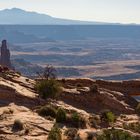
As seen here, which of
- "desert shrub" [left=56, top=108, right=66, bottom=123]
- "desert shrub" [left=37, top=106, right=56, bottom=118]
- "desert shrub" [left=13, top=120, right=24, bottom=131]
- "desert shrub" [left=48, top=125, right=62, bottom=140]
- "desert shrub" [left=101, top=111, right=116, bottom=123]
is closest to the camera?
"desert shrub" [left=48, top=125, right=62, bottom=140]

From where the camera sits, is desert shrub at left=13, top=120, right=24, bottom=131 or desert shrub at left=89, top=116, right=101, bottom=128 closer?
desert shrub at left=13, top=120, right=24, bottom=131

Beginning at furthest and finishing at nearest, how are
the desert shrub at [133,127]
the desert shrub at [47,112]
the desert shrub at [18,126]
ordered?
the desert shrub at [47,112]
the desert shrub at [133,127]
the desert shrub at [18,126]

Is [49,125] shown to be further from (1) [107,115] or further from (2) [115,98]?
(2) [115,98]

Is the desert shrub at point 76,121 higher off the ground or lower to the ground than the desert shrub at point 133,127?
higher

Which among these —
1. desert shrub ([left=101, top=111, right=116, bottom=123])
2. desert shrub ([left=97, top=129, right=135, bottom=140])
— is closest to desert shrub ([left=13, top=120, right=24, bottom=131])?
desert shrub ([left=97, top=129, right=135, bottom=140])

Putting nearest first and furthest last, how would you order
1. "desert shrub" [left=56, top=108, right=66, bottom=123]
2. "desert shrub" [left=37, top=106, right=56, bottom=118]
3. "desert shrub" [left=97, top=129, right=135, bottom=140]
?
"desert shrub" [left=97, top=129, right=135, bottom=140], "desert shrub" [left=56, top=108, right=66, bottom=123], "desert shrub" [left=37, top=106, right=56, bottom=118]

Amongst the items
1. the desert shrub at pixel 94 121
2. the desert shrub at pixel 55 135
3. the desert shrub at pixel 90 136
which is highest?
the desert shrub at pixel 55 135

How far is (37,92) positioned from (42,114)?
34.1 feet

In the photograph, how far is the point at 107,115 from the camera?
40.4 meters

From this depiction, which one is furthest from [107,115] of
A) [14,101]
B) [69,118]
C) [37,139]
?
[37,139]

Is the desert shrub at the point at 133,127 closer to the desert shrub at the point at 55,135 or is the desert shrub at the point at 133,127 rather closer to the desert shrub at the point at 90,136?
the desert shrub at the point at 90,136

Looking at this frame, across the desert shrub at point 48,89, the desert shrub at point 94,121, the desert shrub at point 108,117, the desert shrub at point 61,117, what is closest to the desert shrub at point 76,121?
the desert shrub at point 61,117

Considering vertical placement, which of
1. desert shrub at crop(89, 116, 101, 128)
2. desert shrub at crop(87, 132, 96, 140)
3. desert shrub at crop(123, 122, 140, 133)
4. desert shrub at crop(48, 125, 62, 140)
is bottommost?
desert shrub at crop(123, 122, 140, 133)

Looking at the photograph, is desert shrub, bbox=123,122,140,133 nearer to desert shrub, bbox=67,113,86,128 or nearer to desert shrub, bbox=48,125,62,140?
desert shrub, bbox=67,113,86,128
